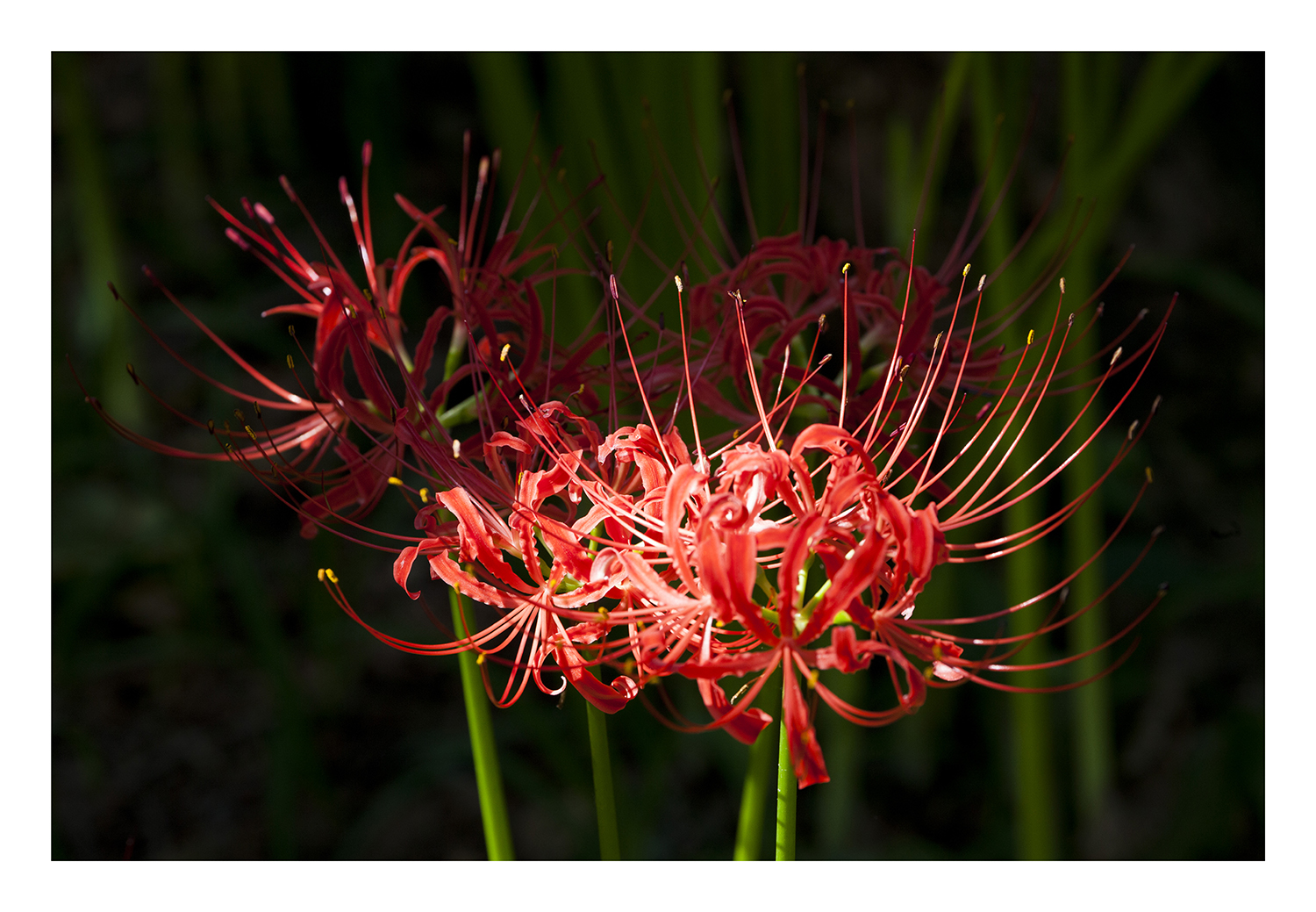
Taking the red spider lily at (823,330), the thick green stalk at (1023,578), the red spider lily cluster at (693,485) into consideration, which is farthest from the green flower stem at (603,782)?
the thick green stalk at (1023,578)

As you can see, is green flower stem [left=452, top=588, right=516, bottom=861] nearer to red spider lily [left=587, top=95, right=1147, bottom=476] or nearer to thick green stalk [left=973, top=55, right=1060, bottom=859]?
red spider lily [left=587, top=95, right=1147, bottom=476]

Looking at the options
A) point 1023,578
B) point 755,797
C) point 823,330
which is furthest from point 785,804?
point 1023,578

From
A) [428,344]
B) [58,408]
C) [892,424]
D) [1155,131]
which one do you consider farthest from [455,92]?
[892,424]

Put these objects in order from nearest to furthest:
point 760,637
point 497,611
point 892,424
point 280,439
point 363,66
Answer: point 760,637, point 892,424, point 280,439, point 497,611, point 363,66

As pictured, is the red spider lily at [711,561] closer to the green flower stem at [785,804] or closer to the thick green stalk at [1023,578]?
the green flower stem at [785,804]

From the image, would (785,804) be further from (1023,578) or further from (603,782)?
(1023,578)

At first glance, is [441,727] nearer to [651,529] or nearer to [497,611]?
[497,611]
